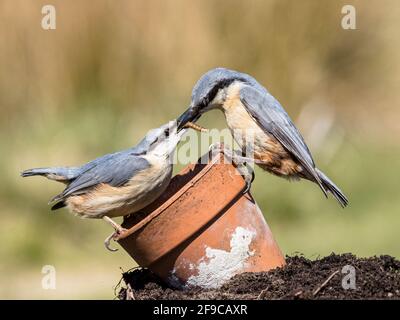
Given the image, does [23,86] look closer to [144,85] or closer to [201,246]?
[144,85]

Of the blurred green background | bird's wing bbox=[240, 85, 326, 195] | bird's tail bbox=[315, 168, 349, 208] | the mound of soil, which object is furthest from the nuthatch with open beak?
the blurred green background

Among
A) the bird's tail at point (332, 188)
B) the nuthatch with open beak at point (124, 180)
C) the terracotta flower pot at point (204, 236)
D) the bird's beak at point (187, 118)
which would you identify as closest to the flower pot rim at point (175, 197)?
the terracotta flower pot at point (204, 236)

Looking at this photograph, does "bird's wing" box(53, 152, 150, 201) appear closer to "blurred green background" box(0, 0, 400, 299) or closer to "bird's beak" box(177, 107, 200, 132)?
"bird's beak" box(177, 107, 200, 132)

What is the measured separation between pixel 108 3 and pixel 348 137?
237cm

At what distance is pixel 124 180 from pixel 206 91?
2.37 feet

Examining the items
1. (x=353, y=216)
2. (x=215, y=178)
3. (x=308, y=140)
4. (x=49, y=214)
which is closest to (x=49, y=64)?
(x=49, y=214)

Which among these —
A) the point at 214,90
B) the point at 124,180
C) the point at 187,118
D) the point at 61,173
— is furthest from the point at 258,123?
the point at 61,173

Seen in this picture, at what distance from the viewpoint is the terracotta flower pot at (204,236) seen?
3627 mm

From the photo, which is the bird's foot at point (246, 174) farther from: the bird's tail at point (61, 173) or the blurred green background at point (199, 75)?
the blurred green background at point (199, 75)

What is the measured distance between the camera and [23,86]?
688 cm

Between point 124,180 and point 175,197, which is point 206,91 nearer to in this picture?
point 124,180

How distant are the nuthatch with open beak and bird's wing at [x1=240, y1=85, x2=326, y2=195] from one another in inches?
16.8

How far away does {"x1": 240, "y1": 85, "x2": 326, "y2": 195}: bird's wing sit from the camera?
4.36 m

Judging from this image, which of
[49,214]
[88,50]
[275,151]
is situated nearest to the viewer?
[275,151]
